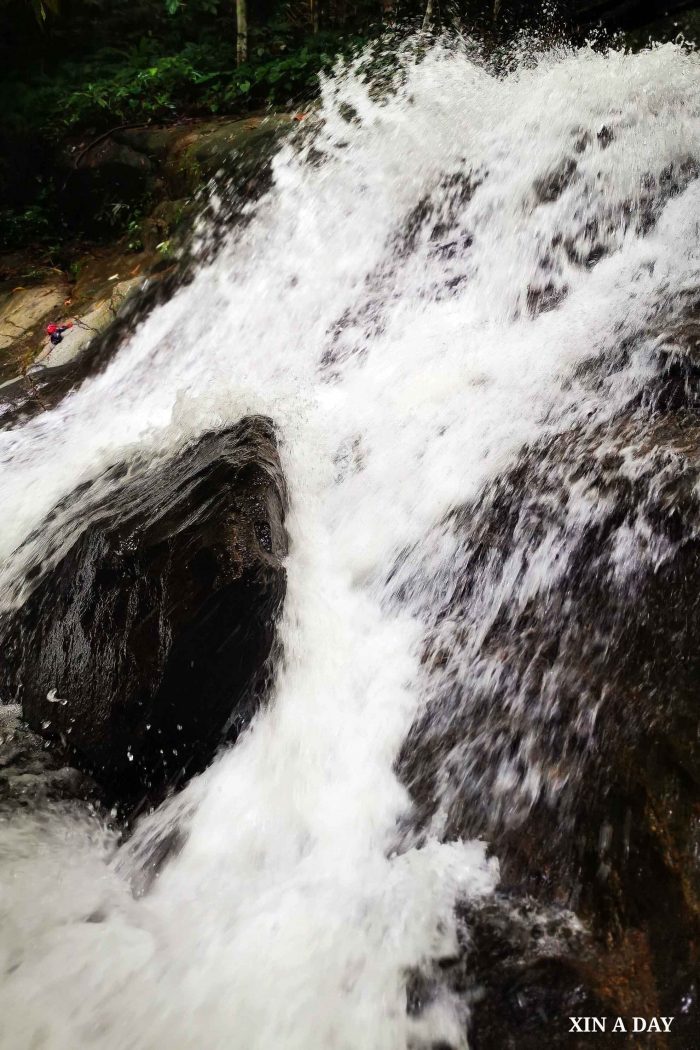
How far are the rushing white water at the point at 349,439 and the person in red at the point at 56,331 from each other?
81cm

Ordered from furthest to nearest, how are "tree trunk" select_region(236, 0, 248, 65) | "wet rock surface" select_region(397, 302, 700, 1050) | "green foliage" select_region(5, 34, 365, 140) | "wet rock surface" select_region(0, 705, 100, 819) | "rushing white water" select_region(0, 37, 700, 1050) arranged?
"tree trunk" select_region(236, 0, 248, 65) < "green foliage" select_region(5, 34, 365, 140) < "wet rock surface" select_region(0, 705, 100, 819) < "rushing white water" select_region(0, 37, 700, 1050) < "wet rock surface" select_region(397, 302, 700, 1050)

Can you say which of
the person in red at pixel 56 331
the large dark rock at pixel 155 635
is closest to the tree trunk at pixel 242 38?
the person in red at pixel 56 331

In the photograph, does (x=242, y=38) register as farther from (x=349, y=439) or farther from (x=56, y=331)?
(x=349, y=439)

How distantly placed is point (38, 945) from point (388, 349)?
3.82 m

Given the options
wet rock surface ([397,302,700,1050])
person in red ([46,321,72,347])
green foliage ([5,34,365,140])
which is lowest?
wet rock surface ([397,302,700,1050])

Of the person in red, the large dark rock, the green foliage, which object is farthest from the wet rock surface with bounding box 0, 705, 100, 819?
the green foliage

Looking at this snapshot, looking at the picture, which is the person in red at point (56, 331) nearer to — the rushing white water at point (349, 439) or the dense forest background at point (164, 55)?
the rushing white water at point (349, 439)

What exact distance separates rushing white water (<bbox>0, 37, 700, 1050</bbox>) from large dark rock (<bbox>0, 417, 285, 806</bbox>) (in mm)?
193

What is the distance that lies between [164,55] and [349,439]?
24.8ft

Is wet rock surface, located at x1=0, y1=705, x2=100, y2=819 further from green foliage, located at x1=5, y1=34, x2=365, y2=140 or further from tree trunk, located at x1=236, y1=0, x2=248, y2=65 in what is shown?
tree trunk, located at x1=236, y1=0, x2=248, y2=65

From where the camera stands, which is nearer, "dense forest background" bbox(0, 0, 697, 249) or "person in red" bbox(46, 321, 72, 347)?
"person in red" bbox(46, 321, 72, 347)

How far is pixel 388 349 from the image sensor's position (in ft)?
14.6

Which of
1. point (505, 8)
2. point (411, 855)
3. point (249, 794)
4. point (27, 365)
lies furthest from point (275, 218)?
point (411, 855)

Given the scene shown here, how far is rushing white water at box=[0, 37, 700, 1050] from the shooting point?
6.56 ft
